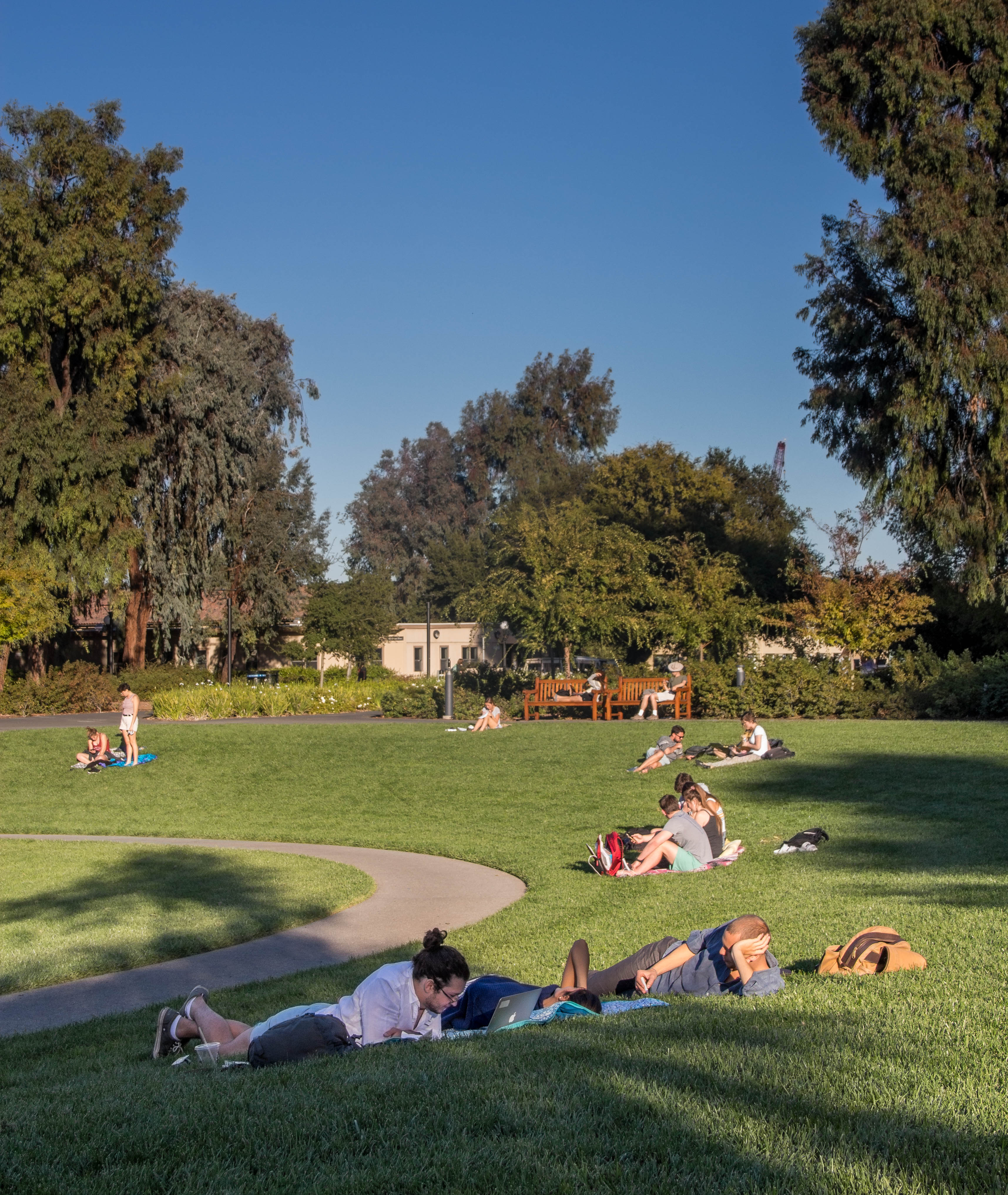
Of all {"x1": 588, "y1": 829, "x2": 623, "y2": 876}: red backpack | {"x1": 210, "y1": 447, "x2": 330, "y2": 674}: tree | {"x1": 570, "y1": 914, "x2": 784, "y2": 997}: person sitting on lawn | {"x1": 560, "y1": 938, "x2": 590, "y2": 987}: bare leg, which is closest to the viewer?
{"x1": 560, "y1": 938, "x2": 590, "y2": 987}: bare leg

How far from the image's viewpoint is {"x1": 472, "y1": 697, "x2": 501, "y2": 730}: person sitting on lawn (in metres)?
25.4

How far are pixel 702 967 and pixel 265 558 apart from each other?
1789 inches

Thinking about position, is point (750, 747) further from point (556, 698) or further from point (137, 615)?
point (137, 615)

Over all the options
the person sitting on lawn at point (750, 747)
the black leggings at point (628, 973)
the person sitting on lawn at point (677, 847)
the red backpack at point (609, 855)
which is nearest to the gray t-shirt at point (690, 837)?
the person sitting on lawn at point (677, 847)

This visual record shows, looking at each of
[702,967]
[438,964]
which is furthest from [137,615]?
[438,964]

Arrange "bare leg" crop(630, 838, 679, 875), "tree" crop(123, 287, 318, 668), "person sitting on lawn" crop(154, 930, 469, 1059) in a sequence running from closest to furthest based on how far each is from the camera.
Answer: "person sitting on lawn" crop(154, 930, 469, 1059) < "bare leg" crop(630, 838, 679, 875) < "tree" crop(123, 287, 318, 668)

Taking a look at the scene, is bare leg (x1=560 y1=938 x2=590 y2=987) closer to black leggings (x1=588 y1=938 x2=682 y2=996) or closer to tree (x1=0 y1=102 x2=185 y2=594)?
black leggings (x1=588 y1=938 x2=682 y2=996)

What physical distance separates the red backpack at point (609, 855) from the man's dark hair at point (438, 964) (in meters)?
5.97

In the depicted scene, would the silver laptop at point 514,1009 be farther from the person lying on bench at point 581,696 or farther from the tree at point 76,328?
the tree at point 76,328

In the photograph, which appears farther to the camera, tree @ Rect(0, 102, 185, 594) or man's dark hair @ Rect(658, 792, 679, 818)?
tree @ Rect(0, 102, 185, 594)

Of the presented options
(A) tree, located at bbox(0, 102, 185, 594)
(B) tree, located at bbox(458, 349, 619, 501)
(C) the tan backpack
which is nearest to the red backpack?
(C) the tan backpack

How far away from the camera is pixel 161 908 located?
414 inches

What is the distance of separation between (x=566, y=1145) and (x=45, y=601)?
112 ft

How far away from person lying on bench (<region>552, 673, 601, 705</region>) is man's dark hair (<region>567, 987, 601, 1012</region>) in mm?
22065
